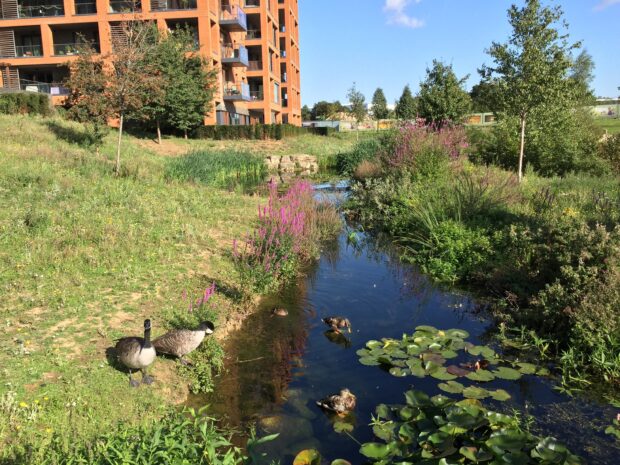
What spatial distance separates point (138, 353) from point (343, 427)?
1976 millimetres

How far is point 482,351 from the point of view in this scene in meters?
5.62

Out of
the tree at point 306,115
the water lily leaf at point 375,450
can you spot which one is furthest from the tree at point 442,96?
the tree at point 306,115

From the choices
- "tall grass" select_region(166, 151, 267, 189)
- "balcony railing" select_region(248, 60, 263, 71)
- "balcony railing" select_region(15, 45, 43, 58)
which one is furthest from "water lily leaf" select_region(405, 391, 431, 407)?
"balcony railing" select_region(248, 60, 263, 71)

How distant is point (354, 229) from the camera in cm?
1257

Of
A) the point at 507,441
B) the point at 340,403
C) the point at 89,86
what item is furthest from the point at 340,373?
the point at 89,86

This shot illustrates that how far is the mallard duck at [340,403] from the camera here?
14.8ft

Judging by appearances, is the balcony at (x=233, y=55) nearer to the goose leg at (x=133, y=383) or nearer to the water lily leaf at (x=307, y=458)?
the goose leg at (x=133, y=383)

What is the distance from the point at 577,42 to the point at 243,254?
1278cm

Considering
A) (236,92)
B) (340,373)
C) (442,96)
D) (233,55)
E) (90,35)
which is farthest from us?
(236,92)

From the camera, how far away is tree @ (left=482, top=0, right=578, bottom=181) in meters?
14.6

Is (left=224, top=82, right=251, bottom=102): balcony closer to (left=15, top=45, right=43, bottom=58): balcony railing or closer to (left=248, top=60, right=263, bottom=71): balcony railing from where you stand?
(left=248, top=60, right=263, bottom=71): balcony railing

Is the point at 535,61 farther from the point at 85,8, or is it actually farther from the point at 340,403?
the point at 85,8

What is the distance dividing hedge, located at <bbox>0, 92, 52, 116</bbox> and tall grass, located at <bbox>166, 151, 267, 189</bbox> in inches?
393

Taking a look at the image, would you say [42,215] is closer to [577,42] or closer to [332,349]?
[332,349]
